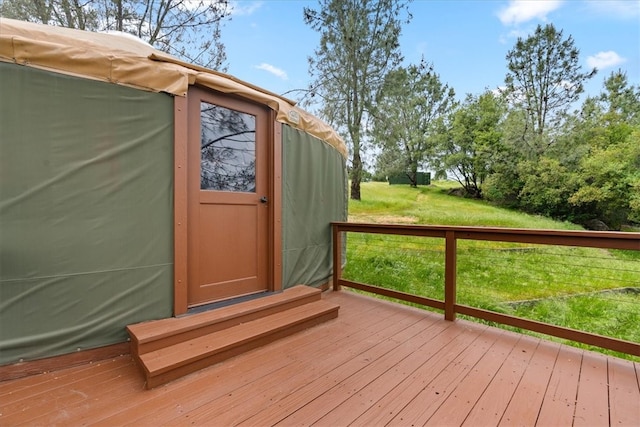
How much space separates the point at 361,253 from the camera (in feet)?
20.0

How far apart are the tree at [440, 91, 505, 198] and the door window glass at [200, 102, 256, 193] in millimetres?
12208

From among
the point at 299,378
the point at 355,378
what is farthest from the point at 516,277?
the point at 299,378

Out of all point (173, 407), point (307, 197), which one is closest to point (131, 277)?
point (173, 407)

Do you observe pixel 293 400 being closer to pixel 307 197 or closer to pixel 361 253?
pixel 307 197

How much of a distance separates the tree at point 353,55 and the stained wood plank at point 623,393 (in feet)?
24.7

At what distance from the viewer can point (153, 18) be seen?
6.40 meters

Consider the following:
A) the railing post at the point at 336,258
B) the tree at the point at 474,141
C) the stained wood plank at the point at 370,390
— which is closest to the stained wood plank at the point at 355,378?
the stained wood plank at the point at 370,390

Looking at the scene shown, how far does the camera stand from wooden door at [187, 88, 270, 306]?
227 centimetres

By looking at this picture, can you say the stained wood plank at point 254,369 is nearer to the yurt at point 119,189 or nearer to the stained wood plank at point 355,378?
the stained wood plank at point 355,378

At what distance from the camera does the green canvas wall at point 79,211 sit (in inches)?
63.1

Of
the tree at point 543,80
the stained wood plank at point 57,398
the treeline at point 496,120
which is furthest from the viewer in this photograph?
the tree at point 543,80

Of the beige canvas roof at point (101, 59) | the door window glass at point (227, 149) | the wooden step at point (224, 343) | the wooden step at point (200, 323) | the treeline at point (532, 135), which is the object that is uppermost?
the treeline at point (532, 135)

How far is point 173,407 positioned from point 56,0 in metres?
8.15

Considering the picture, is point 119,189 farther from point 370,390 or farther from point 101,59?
point 370,390
